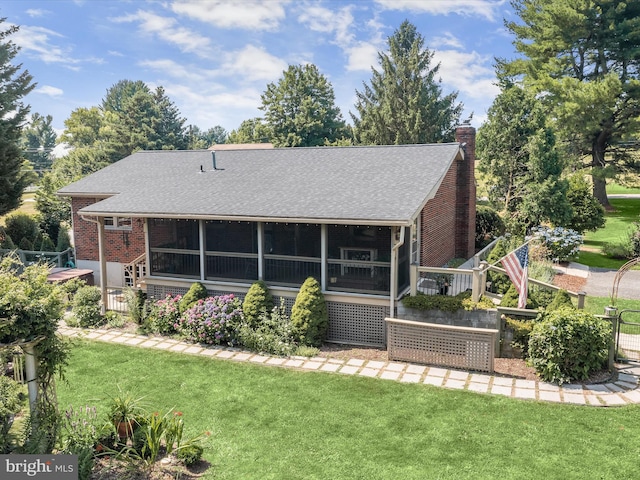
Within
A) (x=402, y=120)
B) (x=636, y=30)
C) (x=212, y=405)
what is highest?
(x=636, y=30)

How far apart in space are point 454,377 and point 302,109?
39684 mm

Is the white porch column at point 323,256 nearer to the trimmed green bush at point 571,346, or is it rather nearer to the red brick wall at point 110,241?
the trimmed green bush at point 571,346

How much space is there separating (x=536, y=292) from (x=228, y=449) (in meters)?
8.84

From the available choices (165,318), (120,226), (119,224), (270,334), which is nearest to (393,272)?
(270,334)

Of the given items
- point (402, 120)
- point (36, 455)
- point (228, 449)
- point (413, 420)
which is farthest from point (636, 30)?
point (36, 455)

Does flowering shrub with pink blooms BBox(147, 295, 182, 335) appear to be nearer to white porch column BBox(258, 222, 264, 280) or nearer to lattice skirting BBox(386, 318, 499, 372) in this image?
white porch column BBox(258, 222, 264, 280)

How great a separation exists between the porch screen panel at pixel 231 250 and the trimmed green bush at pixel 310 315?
1.97 meters

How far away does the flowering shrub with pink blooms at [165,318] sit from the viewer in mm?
12766

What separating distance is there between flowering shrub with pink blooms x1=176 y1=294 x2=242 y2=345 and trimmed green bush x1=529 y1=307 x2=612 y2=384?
6.91 metres

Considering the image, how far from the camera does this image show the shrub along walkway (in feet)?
28.2

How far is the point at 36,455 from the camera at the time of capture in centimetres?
555

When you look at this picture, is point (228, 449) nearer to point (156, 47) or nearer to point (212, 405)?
point (212, 405)

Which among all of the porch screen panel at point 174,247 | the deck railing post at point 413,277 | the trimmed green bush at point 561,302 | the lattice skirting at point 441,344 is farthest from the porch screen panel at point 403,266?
the porch screen panel at point 174,247

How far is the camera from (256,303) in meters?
12.0
